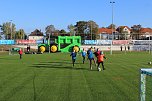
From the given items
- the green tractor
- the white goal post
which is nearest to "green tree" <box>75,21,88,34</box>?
the green tractor

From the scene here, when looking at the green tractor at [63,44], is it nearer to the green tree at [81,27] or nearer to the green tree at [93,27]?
the green tree at [93,27]

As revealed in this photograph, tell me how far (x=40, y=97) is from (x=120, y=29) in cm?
17896

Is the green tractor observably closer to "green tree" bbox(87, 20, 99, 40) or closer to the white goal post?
the white goal post

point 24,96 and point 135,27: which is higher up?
point 135,27

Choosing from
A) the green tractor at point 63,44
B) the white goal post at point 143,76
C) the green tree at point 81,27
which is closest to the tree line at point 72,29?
the green tree at point 81,27

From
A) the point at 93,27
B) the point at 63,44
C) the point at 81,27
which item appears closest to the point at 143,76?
the point at 63,44

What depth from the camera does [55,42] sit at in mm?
70188

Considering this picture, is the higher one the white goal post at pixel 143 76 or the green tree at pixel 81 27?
the green tree at pixel 81 27

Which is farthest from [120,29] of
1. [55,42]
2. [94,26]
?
[55,42]

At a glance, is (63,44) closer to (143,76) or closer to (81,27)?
(143,76)

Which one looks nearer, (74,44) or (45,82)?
(45,82)

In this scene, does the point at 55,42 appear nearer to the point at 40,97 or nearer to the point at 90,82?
the point at 90,82

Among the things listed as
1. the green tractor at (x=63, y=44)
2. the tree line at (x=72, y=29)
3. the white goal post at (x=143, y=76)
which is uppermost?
the tree line at (x=72, y=29)

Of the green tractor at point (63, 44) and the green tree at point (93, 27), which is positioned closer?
the green tractor at point (63, 44)
